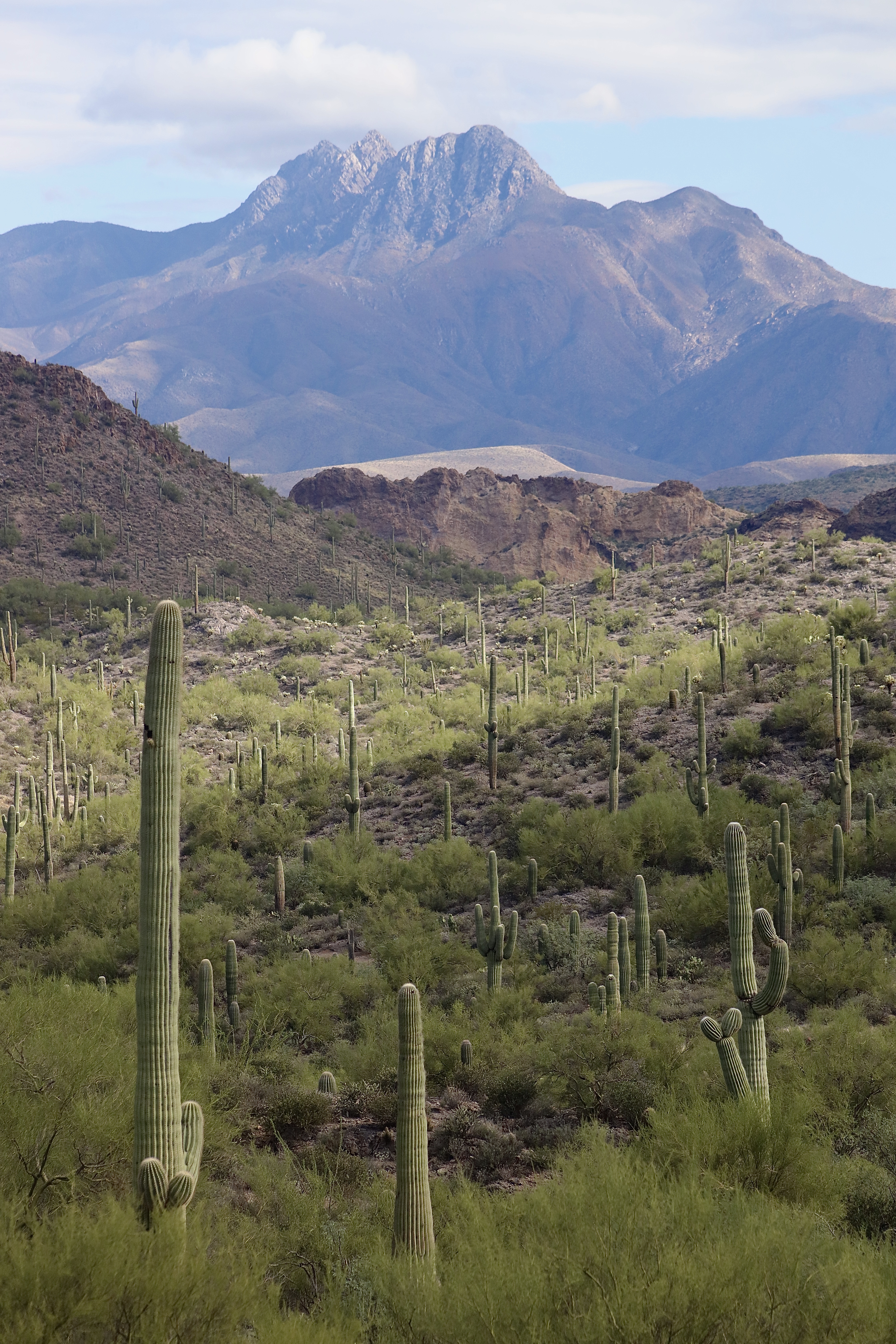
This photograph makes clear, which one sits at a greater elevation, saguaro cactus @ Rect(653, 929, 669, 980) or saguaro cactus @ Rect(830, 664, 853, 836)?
saguaro cactus @ Rect(830, 664, 853, 836)

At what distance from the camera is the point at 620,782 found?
849 inches

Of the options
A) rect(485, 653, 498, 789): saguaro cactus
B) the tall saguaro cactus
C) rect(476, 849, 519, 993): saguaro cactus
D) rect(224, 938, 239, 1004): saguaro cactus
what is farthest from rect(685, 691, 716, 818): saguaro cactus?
the tall saguaro cactus

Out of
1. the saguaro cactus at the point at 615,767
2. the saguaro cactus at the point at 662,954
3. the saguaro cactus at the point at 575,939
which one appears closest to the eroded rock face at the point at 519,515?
the saguaro cactus at the point at 615,767

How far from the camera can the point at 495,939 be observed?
13570 mm

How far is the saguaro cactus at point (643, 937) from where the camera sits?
43.3 ft

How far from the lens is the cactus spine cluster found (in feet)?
44.2

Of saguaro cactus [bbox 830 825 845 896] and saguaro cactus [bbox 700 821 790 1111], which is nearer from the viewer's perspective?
saguaro cactus [bbox 700 821 790 1111]

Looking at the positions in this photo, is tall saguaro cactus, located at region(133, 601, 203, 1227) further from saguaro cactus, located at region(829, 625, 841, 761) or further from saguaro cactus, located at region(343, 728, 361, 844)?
saguaro cactus, located at region(343, 728, 361, 844)

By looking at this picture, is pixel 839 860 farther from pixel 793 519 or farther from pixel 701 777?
pixel 793 519

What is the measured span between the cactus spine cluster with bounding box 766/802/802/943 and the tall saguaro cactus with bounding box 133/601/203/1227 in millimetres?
8070

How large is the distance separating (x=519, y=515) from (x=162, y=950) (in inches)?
2927

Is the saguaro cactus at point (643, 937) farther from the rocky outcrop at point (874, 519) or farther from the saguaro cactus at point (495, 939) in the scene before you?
the rocky outcrop at point (874, 519)

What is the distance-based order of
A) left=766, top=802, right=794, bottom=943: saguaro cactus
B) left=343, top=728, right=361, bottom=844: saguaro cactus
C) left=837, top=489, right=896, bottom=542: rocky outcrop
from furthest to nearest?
left=837, top=489, right=896, bottom=542: rocky outcrop
left=343, top=728, right=361, bottom=844: saguaro cactus
left=766, top=802, right=794, bottom=943: saguaro cactus

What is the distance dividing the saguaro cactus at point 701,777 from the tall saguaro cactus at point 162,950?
1246 cm
